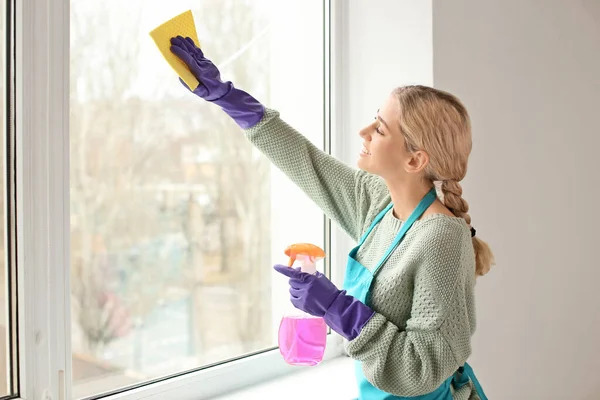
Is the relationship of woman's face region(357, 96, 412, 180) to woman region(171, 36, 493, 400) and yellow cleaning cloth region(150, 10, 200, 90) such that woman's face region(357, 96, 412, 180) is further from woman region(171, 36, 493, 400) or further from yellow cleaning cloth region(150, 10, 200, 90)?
yellow cleaning cloth region(150, 10, 200, 90)

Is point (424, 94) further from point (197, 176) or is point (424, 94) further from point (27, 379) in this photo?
point (27, 379)

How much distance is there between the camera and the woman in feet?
3.73

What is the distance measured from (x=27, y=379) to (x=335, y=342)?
36.2 inches

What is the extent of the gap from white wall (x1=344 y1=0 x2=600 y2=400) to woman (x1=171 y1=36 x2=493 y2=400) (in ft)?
1.37

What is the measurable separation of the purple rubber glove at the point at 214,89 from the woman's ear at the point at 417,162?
0.34 metres

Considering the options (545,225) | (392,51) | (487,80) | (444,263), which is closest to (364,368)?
(444,263)

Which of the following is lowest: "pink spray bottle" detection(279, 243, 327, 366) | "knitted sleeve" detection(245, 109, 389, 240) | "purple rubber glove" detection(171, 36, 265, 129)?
"pink spray bottle" detection(279, 243, 327, 366)

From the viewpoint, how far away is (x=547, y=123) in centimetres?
217

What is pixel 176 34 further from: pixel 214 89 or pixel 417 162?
pixel 417 162

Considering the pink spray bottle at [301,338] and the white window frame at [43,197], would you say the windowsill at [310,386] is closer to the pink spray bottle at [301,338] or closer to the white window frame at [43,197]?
the pink spray bottle at [301,338]

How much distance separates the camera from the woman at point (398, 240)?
44.8 inches

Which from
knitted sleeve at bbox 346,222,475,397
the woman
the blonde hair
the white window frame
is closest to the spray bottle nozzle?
the woman

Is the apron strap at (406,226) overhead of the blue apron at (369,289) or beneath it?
overhead

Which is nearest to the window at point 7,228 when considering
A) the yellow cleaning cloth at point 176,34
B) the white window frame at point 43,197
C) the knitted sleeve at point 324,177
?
the white window frame at point 43,197
